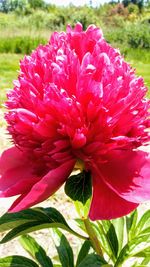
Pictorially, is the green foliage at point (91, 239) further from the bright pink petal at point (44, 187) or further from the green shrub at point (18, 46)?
the green shrub at point (18, 46)

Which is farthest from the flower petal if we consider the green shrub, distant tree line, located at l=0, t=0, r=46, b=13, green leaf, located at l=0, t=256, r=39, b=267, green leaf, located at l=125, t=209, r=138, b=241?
distant tree line, located at l=0, t=0, r=46, b=13

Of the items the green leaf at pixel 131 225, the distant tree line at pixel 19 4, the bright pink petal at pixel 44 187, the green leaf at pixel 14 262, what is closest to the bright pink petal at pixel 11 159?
the bright pink petal at pixel 44 187

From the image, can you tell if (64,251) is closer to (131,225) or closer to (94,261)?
(131,225)

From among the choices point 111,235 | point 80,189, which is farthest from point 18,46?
point 80,189

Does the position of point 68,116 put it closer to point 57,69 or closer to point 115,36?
point 57,69

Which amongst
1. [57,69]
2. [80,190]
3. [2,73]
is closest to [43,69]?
[57,69]

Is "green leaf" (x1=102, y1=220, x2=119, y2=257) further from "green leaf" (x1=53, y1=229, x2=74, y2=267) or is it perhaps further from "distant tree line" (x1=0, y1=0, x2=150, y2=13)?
"distant tree line" (x1=0, y1=0, x2=150, y2=13)
